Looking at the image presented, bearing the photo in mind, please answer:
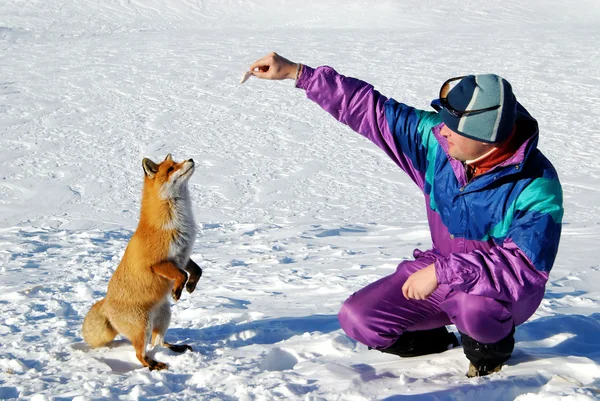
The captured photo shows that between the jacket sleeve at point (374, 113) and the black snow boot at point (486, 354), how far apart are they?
0.87m

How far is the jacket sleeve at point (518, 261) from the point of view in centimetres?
247

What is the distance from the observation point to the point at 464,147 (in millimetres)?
2752

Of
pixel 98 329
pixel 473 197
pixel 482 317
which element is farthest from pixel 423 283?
pixel 98 329

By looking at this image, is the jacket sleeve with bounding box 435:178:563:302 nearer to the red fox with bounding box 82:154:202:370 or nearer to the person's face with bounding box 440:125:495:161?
the person's face with bounding box 440:125:495:161

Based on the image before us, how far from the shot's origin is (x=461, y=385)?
9.28ft

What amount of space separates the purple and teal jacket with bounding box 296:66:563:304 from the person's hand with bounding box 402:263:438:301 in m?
0.04

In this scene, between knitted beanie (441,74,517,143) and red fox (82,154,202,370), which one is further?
red fox (82,154,202,370)

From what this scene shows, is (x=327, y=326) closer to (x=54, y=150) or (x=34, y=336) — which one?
(x=34, y=336)

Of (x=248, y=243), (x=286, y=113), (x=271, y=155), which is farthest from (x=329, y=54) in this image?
(x=248, y=243)

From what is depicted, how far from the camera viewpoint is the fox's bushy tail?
11.6 feet

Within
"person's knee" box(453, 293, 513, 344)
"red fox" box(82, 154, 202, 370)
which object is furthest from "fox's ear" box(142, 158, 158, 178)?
"person's knee" box(453, 293, 513, 344)

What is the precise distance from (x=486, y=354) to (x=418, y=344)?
1.46ft

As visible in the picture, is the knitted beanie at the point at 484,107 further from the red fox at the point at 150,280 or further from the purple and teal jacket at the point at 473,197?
the red fox at the point at 150,280

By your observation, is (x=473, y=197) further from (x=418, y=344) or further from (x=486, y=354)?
(x=418, y=344)
